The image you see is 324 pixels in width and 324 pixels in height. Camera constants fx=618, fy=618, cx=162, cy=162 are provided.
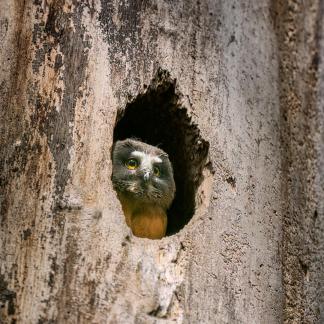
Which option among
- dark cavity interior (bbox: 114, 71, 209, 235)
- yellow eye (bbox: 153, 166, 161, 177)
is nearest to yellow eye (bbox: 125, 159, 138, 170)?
yellow eye (bbox: 153, 166, 161, 177)

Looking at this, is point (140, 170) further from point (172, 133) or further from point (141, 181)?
point (172, 133)

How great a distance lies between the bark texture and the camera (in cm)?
264

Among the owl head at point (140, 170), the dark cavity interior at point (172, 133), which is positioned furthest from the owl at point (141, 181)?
the dark cavity interior at point (172, 133)

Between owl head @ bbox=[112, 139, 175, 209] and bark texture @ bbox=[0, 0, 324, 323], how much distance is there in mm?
113

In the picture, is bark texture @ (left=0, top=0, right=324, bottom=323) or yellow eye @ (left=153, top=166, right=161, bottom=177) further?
yellow eye @ (left=153, top=166, right=161, bottom=177)

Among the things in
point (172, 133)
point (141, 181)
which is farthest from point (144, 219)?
point (172, 133)

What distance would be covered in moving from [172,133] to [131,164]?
0.36 metres

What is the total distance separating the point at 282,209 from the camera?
3.54 m

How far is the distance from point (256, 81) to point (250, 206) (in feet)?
2.62

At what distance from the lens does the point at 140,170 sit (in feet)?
12.6

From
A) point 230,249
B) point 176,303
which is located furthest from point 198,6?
point 176,303

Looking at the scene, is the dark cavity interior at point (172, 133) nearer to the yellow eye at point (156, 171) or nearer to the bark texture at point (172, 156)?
the bark texture at point (172, 156)

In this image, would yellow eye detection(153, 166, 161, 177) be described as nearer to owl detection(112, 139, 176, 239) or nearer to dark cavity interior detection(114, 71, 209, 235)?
owl detection(112, 139, 176, 239)

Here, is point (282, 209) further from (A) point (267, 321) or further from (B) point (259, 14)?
(B) point (259, 14)
